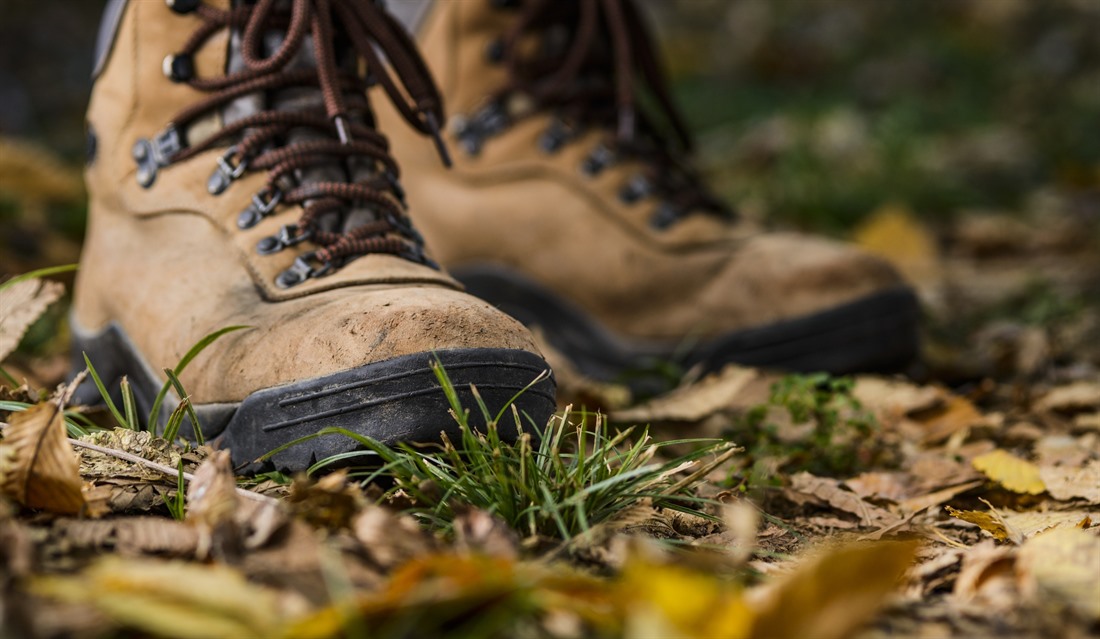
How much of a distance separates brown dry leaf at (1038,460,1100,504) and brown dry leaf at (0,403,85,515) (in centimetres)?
140

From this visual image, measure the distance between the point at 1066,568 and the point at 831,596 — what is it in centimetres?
35

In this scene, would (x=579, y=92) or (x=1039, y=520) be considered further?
(x=579, y=92)

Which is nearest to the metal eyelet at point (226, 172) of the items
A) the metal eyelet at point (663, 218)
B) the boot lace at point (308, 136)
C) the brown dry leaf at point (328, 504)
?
the boot lace at point (308, 136)

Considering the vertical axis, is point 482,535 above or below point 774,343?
above

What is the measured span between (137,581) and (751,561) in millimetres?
683

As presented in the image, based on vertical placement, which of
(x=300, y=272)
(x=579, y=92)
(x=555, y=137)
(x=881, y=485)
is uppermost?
(x=579, y=92)

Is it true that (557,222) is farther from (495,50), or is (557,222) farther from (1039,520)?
(1039,520)

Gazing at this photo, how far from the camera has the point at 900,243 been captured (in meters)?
4.29

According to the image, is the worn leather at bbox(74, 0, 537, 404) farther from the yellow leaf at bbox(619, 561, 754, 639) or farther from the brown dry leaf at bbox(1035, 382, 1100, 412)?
the brown dry leaf at bbox(1035, 382, 1100, 412)

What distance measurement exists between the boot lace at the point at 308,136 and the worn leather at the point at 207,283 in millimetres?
26

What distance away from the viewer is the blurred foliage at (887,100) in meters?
5.22

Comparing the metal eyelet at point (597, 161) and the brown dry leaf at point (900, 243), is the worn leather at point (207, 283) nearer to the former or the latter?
the metal eyelet at point (597, 161)

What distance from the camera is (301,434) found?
4.75ft

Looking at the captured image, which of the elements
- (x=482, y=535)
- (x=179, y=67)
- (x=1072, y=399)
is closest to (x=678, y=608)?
(x=482, y=535)
